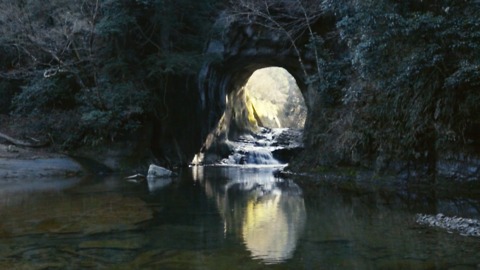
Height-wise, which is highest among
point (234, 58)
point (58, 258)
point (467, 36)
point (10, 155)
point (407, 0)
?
point (234, 58)

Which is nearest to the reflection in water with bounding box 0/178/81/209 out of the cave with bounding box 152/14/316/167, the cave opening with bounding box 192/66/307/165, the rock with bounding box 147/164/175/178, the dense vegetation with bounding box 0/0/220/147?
the rock with bounding box 147/164/175/178

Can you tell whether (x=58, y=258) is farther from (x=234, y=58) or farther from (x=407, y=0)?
(x=234, y=58)

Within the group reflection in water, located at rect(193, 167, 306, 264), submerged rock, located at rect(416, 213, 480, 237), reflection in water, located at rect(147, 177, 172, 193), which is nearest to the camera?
reflection in water, located at rect(193, 167, 306, 264)

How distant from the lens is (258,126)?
4203cm

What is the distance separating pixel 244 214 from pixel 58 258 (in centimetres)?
422

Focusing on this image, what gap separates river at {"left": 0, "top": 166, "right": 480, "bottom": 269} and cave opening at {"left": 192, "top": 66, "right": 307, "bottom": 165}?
15.0 metres

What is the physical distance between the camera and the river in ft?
17.7

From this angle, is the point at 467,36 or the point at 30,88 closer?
the point at 467,36

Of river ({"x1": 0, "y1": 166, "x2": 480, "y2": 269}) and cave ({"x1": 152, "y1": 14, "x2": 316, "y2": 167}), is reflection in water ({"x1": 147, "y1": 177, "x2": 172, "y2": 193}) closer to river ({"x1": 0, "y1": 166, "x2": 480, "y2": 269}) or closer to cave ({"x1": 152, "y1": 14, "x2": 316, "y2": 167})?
river ({"x1": 0, "y1": 166, "x2": 480, "y2": 269})

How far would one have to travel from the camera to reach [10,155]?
17.5m

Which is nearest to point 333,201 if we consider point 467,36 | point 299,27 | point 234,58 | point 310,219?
point 310,219

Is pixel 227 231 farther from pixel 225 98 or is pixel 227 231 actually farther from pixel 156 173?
pixel 225 98

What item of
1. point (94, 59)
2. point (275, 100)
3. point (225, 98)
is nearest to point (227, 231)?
point (94, 59)

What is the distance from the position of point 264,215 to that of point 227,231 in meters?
1.73
